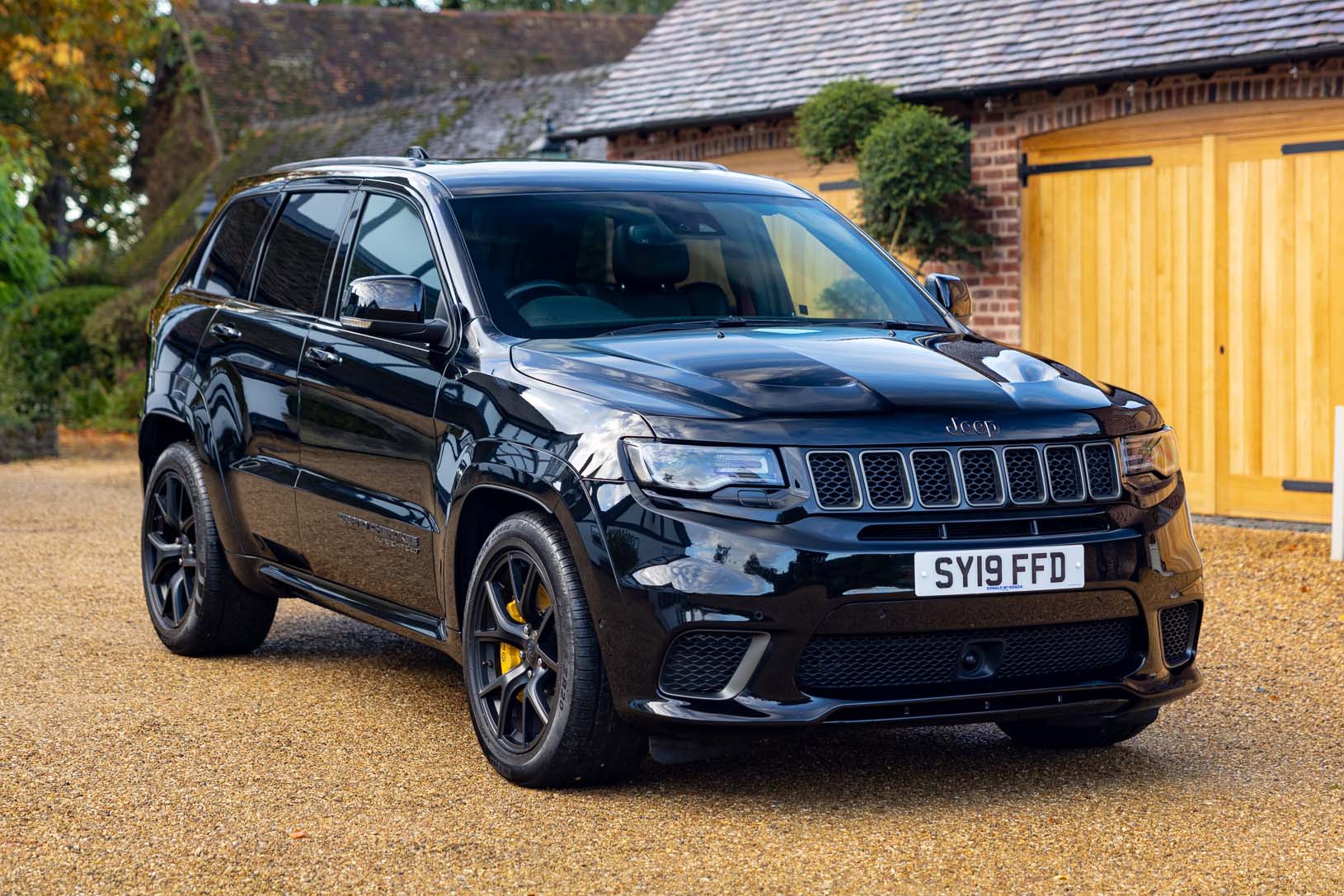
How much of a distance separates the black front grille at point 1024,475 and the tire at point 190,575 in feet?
11.6

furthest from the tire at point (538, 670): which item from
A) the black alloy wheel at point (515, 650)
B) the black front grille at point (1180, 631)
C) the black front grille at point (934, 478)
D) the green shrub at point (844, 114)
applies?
the green shrub at point (844, 114)

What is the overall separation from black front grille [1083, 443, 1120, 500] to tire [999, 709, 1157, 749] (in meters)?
0.83

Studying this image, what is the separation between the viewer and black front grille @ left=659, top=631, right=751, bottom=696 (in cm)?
465

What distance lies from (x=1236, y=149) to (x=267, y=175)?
7.21 metres

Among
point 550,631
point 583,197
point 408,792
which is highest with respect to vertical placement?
point 583,197

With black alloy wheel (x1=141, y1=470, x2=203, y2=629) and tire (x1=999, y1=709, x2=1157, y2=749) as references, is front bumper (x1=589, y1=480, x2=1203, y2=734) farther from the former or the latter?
black alloy wheel (x1=141, y1=470, x2=203, y2=629)

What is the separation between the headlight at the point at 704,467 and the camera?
4605mm

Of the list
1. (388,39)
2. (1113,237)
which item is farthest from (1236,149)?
(388,39)

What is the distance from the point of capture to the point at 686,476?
4637 mm

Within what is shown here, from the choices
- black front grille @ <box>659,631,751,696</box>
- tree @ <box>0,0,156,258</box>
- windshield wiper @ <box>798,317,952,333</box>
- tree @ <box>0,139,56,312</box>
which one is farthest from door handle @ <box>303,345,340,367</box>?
tree @ <box>0,0,156,258</box>

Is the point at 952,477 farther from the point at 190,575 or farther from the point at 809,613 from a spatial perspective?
the point at 190,575

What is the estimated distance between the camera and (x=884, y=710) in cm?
470

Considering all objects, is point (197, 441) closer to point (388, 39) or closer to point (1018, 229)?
point (1018, 229)

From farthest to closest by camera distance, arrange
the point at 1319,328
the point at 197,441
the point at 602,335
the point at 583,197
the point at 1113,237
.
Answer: the point at 1113,237
the point at 1319,328
the point at 197,441
the point at 583,197
the point at 602,335
